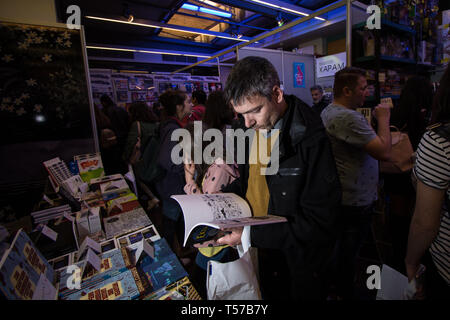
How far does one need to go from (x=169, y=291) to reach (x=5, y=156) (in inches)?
87.3

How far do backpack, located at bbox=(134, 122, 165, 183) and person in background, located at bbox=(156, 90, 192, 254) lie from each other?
3.1 inches

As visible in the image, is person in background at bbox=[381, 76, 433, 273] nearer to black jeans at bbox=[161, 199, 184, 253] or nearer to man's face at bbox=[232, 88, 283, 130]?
man's face at bbox=[232, 88, 283, 130]

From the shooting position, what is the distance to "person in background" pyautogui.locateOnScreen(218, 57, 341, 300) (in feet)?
3.09

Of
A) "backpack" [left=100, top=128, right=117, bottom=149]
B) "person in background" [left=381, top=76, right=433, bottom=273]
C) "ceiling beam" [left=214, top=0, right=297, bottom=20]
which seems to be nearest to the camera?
"person in background" [left=381, top=76, right=433, bottom=273]

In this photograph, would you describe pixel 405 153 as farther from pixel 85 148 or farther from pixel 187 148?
pixel 85 148

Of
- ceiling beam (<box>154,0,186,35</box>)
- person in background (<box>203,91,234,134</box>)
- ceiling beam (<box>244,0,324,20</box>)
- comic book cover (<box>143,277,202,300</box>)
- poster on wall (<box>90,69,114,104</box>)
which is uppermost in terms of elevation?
ceiling beam (<box>154,0,186,35</box>)

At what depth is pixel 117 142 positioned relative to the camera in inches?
152

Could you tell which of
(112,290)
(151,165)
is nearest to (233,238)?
(112,290)

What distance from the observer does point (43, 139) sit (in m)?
2.29

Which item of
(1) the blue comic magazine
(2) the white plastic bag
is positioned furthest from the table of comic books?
(2) the white plastic bag

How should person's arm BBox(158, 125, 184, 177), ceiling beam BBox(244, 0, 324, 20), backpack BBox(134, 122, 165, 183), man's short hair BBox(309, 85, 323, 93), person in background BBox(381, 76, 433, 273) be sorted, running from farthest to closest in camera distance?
1. ceiling beam BBox(244, 0, 324, 20)
2. man's short hair BBox(309, 85, 323, 93)
3. backpack BBox(134, 122, 165, 183)
4. person's arm BBox(158, 125, 184, 177)
5. person in background BBox(381, 76, 433, 273)

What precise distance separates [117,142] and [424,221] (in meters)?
4.04

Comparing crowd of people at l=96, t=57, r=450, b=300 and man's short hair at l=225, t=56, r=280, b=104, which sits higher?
man's short hair at l=225, t=56, r=280, b=104

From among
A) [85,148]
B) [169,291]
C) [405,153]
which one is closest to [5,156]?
[85,148]
